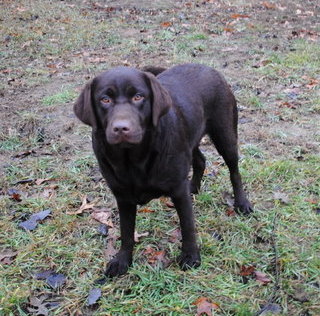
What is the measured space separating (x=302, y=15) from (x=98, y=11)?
188 inches

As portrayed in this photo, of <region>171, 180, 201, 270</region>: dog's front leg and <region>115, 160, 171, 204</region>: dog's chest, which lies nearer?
<region>115, 160, 171, 204</region>: dog's chest

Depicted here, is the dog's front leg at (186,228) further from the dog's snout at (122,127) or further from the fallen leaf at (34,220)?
the fallen leaf at (34,220)

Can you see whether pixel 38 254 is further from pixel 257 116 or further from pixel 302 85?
pixel 302 85

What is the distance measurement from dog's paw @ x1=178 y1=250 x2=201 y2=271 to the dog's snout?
45.9 inches

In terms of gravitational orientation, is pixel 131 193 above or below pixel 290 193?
above

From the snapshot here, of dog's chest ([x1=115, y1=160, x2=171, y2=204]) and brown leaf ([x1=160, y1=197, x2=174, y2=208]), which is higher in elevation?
dog's chest ([x1=115, y1=160, x2=171, y2=204])

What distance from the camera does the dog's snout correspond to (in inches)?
93.6

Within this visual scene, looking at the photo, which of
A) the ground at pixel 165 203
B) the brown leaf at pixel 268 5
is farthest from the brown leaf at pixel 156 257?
the brown leaf at pixel 268 5

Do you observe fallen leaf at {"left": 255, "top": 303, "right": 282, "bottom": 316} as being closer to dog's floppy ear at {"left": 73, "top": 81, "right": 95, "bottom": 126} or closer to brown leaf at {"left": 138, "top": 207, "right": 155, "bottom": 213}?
brown leaf at {"left": 138, "top": 207, "right": 155, "bottom": 213}

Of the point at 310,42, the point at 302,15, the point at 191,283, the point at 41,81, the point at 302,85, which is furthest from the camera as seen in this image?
the point at 302,15

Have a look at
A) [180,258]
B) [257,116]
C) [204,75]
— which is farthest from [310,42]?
[180,258]

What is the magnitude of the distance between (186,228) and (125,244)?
0.46 meters

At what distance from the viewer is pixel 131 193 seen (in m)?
2.82

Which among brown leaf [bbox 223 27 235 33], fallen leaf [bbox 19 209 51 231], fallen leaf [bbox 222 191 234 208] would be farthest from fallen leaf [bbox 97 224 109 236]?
brown leaf [bbox 223 27 235 33]
